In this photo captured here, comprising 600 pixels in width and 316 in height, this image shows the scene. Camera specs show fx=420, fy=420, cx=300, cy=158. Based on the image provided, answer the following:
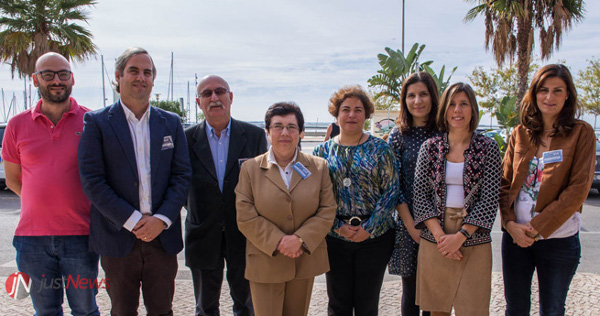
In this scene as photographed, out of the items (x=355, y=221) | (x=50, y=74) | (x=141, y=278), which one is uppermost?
(x=50, y=74)

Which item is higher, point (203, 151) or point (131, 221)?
point (203, 151)

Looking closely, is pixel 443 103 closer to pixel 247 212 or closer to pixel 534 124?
pixel 534 124

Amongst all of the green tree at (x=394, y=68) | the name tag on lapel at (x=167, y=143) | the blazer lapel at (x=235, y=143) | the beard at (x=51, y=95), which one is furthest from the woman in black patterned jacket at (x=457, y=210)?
the green tree at (x=394, y=68)

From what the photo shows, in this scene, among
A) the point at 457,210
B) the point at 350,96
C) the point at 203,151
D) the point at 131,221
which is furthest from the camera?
the point at 203,151

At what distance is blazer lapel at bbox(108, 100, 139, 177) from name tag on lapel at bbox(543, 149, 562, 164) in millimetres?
2884

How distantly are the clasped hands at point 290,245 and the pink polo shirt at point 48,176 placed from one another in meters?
1.46

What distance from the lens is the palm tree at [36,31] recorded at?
15.3m

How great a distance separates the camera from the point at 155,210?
9.93 ft

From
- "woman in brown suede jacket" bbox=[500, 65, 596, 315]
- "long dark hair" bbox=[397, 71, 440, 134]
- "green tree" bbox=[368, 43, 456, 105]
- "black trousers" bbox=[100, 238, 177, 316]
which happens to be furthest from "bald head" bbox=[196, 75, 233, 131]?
"green tree" bbox=[368, 43, 456, 105]

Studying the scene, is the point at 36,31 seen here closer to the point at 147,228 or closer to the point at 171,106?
the point at 147,228

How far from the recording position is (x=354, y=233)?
3.14m

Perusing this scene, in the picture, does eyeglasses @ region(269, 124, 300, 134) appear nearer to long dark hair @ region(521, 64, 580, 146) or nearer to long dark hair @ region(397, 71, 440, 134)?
long dark hair @ region(397, 71, 440, 134)

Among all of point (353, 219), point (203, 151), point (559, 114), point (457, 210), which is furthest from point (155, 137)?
point (559, 114)

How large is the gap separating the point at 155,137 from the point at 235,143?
0.72m
